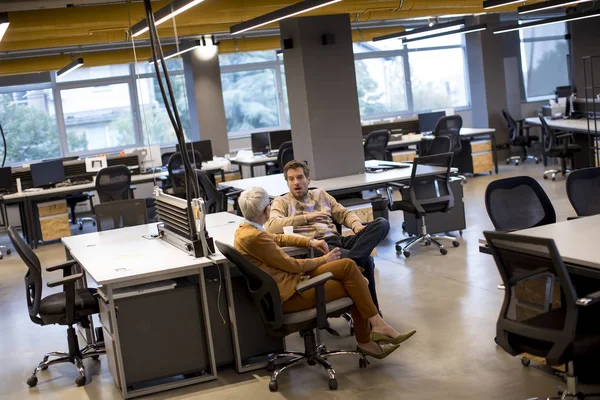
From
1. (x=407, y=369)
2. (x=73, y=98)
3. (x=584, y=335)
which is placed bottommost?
(x=407, y=369)

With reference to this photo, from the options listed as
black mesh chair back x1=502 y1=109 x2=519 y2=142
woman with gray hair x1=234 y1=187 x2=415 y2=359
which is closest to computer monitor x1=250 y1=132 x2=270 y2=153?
black mesh chair back x1=502 y1=109 x2=519 y2=142

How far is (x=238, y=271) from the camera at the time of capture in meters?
5.05

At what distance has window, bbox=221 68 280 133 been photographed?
59.6ft

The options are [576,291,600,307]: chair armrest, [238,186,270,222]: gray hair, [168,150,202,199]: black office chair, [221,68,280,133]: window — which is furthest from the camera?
[221,68,280,133]: window

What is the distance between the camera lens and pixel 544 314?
360 cm

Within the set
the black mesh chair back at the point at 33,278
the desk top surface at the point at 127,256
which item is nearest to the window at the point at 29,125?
the desk top surface at the point at 127,256

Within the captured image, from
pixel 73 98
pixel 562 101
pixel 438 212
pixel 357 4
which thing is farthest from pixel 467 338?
pixel 73 98

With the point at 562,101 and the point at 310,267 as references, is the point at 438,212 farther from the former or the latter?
the point at 562,101

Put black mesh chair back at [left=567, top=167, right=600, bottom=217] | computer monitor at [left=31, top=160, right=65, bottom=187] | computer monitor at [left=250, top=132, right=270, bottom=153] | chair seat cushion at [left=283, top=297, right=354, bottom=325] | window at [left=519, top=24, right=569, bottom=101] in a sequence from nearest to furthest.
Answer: chair seat cushion at [left=283, top=297, right=354, bottom=325] < black mesh chair back at [left=567, top=167, right=600, bottom=217] < computer monitor at [left=31, top=160, right=65, bottom=187] < computer monitor at [left=250, top=132, right=270, bottom=153] < window at [left=519, top=24, right=569, bottom=101]

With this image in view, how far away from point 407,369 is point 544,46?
16894 mm

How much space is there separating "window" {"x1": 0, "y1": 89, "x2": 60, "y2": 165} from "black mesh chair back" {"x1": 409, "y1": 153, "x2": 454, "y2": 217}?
445 inches

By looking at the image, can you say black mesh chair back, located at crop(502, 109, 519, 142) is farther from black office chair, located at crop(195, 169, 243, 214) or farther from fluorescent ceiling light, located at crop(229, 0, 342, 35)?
black office chair, located at crop(195, 169, 243, 214)

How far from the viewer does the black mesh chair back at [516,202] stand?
5.24 m

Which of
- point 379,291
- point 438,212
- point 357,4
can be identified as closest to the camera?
point 379,291
